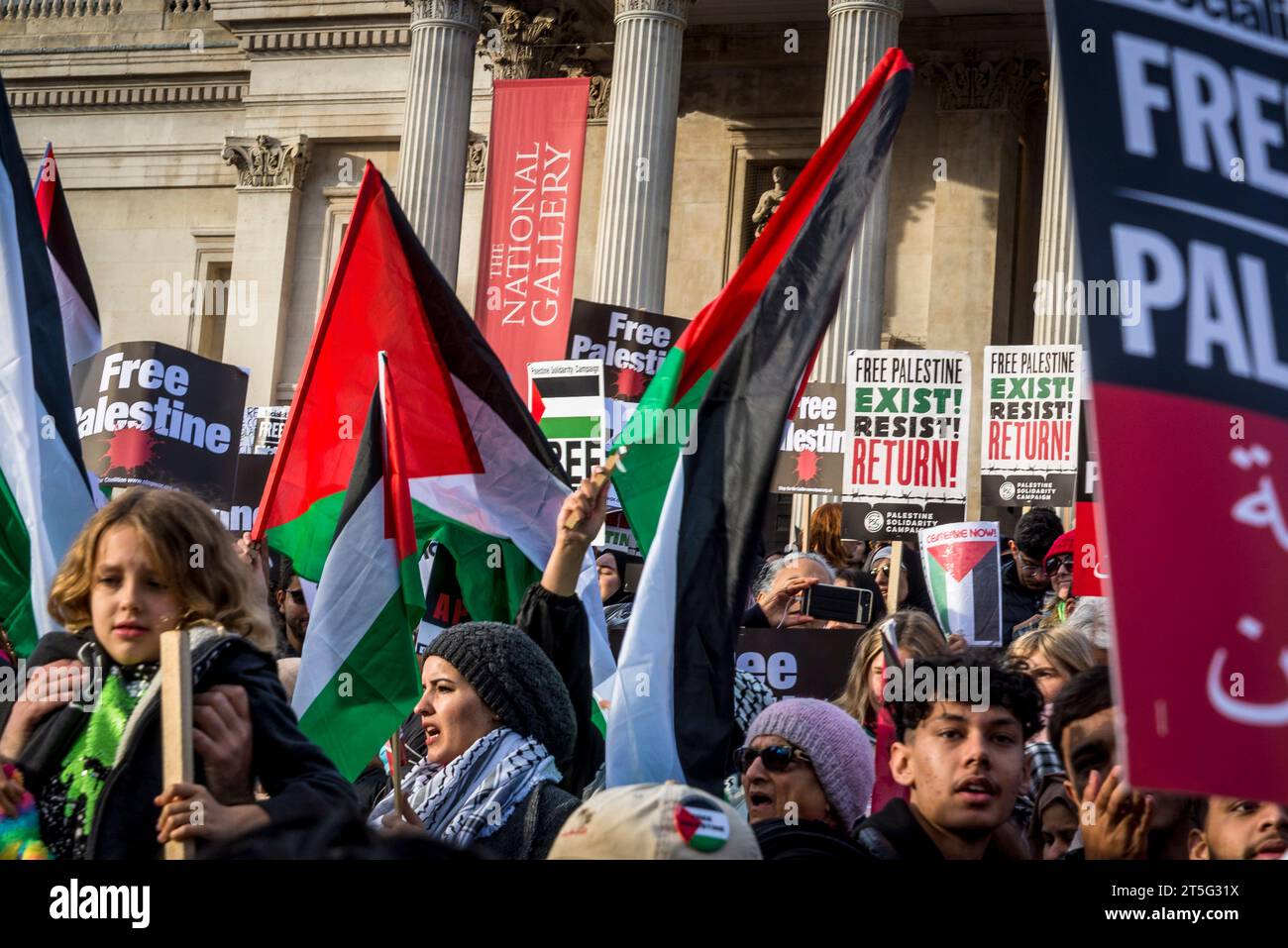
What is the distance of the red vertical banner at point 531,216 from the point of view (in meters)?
21.8

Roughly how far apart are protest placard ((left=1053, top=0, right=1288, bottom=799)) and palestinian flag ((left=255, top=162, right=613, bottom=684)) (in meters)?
4.67

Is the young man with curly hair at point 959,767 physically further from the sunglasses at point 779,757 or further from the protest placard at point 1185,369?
the protest placard at point 1185,369

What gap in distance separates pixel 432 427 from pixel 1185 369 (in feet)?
16.3

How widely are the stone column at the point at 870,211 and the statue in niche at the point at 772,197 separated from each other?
3.98 metres

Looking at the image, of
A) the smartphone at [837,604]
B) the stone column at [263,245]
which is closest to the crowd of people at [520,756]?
the smartphone at [837,604]

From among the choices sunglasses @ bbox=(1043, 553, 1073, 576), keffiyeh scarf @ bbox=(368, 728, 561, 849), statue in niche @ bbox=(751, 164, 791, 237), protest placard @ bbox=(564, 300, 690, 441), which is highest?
statue in niche @ bbox=(751, 164, 791, 237)

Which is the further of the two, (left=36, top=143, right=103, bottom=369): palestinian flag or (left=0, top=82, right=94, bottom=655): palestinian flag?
(left=36, top=143, right=103, bottom=369): palestinian flag

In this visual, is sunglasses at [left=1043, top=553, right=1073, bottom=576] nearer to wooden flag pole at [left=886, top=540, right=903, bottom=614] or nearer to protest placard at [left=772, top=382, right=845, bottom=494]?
wooden flag pole at [left=886, top=540, right=903, bottom=614]

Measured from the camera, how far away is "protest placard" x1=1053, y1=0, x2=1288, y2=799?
2.84 m

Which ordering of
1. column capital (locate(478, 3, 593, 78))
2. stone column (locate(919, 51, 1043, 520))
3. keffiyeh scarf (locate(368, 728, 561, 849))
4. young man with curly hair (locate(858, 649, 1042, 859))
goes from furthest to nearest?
column capital (locate(478, 3, 593, 78)) < stone column (locate(919, 51, 1043, 520)) < keffiyeh scarf (locate(368, 728, 561, 849)) < young man with curly hair (locate(858, 649, 1042, 859))

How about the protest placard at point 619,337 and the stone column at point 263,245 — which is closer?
the protest placard at point 619,337

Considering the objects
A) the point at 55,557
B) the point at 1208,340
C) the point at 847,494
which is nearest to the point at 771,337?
the point at 55,557

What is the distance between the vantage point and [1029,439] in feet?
47.6

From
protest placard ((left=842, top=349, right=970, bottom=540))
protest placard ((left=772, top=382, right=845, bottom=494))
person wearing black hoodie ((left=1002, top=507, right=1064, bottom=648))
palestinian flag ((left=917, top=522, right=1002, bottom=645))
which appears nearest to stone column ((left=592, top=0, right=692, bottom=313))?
protest placard ((left=772, top=382, right=845, bottom=494))
